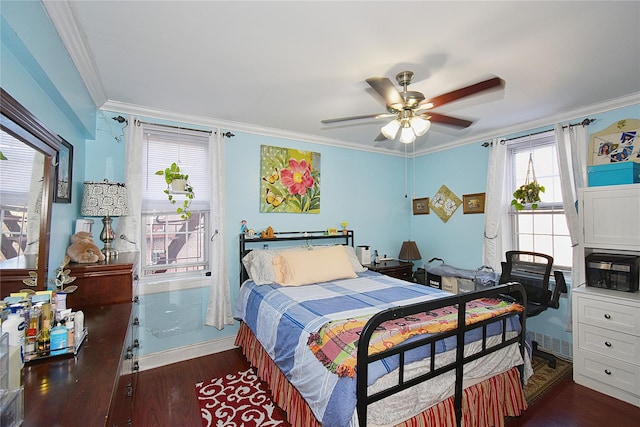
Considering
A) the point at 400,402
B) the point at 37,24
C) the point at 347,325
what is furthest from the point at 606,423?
the point at 37,24

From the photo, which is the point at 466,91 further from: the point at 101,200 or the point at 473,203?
the point at 101,200

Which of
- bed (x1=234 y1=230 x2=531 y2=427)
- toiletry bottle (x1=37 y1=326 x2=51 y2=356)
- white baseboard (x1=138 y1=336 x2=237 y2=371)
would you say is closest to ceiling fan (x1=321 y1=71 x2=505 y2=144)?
bed (x1=234 y1=230 x2=531 y2=427)

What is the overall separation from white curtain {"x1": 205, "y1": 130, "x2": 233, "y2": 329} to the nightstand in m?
1.82

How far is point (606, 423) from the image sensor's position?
2.01m

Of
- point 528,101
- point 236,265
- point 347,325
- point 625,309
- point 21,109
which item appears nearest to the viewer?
point 21,109

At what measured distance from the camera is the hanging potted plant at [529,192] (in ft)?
10.2

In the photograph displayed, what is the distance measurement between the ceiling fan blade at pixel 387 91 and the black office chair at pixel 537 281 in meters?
2.24

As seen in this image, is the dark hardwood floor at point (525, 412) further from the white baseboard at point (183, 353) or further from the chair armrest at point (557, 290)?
the chair armrest at point (557, 290)

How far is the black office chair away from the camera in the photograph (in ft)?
8.96

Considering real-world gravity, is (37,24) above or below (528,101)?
below

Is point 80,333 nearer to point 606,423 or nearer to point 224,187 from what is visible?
point 224,187

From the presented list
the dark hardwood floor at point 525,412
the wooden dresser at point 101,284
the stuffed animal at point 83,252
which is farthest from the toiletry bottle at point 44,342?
the dark hardwood floor at point 525,412

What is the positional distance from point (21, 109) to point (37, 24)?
1.90 ft

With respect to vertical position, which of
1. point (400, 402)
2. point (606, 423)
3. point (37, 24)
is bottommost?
point (606, 423)
